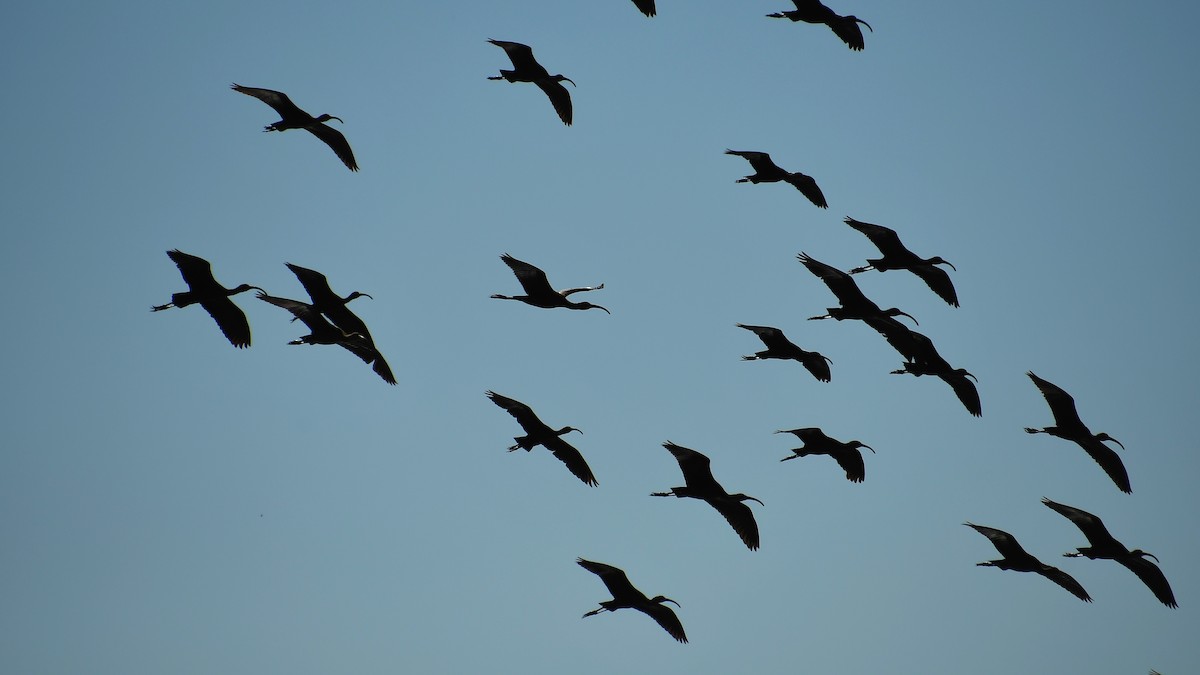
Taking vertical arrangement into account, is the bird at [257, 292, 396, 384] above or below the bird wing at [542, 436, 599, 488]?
above

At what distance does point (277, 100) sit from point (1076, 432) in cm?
1701

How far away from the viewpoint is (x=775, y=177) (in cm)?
2867

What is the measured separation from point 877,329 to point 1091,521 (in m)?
5.52

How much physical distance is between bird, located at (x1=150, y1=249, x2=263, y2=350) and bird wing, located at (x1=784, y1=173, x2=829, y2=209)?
37.0 ft

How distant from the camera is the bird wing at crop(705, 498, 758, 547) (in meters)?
27.1

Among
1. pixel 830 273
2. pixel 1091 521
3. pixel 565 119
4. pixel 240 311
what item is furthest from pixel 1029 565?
pixel 240 311

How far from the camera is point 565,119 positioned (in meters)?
28.7

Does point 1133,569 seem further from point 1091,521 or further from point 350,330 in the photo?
point 350,330

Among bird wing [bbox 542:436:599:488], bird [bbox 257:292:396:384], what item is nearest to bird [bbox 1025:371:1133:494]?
bird wing [bbox 542:436:599:488]

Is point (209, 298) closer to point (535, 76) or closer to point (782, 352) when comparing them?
point (535, 76)

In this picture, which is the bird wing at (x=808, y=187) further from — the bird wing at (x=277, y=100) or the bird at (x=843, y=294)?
the bird wing at (x=277, y=100)

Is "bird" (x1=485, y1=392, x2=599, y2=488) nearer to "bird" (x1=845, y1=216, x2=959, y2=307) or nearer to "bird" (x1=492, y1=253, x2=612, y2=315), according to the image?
"bird" (x1=492, y1=253, x2=612, y2=315)

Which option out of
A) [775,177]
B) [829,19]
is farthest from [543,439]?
[829,19]

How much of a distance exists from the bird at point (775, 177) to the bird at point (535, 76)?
3.50 metres
